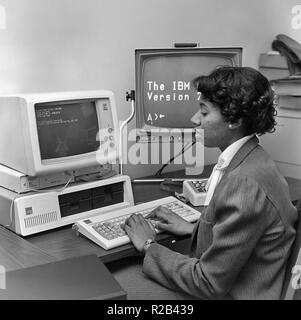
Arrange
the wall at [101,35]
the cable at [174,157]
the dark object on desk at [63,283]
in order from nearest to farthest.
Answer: the dark object on desk at [63,283] < the wall at [101,35] < the cable at [174,157]

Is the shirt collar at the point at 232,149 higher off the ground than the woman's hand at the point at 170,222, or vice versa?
the shirt collar at the point at 232,149

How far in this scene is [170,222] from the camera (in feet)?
5.68

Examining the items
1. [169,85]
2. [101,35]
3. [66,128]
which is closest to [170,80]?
[169,85]

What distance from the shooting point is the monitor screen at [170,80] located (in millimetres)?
2227

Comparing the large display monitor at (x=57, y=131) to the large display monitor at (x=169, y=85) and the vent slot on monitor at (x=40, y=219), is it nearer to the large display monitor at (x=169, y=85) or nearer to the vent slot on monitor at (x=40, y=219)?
the vent slot on monitor at (x=40, y=219)

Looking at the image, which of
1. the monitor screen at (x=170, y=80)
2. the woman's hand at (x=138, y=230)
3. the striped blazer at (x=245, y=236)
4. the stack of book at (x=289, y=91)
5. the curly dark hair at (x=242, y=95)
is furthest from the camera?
the stack of book at (x=289, y=91)

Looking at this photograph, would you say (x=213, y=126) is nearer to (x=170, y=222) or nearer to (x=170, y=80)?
(x=170, y=222)

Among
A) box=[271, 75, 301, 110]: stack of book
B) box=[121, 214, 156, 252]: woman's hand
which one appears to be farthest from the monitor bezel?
box=[271, 75, 301, 110]: stack of book

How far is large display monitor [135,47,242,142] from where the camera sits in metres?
2.23

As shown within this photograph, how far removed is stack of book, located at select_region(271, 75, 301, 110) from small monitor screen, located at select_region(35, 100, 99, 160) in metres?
1.27

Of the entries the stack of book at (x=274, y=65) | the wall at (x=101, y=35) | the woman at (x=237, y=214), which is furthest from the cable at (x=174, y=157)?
the woman at (x=237, y=214)

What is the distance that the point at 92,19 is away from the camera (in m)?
2.23

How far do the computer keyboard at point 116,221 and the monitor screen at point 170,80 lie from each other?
0.47 m

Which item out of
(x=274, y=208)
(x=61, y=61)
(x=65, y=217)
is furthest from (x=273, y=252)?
(x=61, y=61)
